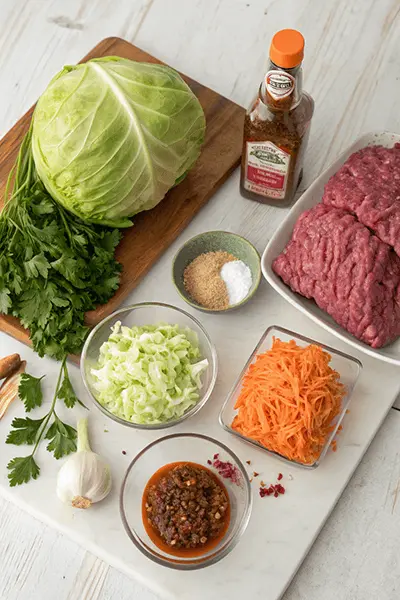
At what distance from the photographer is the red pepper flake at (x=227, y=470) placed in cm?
233

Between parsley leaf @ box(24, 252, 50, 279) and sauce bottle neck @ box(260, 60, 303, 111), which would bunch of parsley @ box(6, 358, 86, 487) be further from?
sauce bottle neck @ box(260, 60, 303, 111)

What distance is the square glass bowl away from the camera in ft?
7.77

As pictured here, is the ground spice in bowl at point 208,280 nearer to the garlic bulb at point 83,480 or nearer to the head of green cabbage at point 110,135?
the head of green cabbage at point 110,135

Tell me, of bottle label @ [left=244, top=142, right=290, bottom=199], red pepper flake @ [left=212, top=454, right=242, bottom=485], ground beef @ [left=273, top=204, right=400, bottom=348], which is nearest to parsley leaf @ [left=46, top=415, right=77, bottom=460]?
red pepper flake @ [left=212, top=454, right=242, bottom=485]

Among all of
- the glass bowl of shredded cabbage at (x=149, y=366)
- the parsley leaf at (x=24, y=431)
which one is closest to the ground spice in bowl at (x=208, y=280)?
the glass bowl of shredded cabbage at (x=149, y=366)

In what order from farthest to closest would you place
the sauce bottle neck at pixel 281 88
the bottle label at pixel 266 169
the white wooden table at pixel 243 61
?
the bottle label at pixel 266 169, the white wooden table at pixel 243 61, the sauce bottle neck at pixel 281 88

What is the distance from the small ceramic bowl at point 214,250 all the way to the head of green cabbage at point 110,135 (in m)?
0.20

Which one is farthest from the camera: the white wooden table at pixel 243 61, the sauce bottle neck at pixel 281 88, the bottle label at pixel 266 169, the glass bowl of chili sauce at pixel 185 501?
the bottle label at pixel 266 169

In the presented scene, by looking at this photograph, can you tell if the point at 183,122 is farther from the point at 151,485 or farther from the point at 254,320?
the point at 151,485

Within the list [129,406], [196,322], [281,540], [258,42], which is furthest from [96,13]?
[281,540]

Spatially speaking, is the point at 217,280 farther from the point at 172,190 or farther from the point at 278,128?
the point at 278,128

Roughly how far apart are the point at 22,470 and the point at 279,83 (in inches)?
51.3

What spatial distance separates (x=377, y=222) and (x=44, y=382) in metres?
1.09

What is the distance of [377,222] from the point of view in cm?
241
